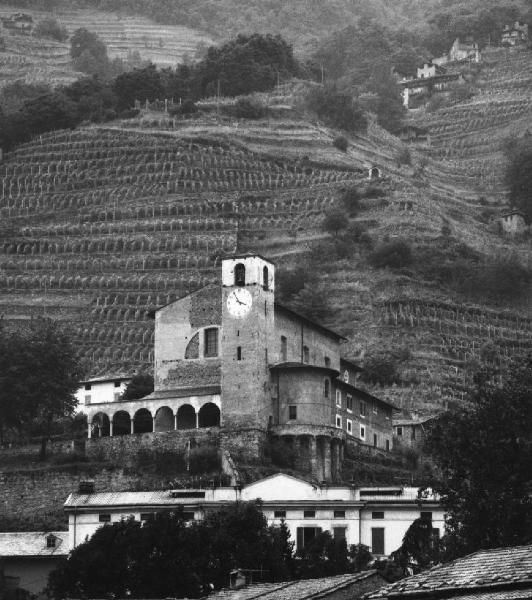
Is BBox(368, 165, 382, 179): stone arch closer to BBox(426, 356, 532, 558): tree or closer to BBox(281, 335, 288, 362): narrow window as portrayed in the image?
BBox(281, 335, 288, 362): narrow window

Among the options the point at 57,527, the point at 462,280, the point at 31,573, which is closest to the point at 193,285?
the point at 462,280

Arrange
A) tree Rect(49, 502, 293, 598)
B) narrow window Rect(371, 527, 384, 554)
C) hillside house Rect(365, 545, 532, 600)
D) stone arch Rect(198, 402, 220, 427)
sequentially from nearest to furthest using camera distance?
hillside house Rect(365, 545, 532, 600) < tree Rect(49, 502, 293, 598) < narrow window Rect(371, 527, 384, 554) < stone arch Rect(198, 402, 220, 427)

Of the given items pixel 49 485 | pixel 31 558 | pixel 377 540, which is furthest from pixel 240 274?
pixel 31 558

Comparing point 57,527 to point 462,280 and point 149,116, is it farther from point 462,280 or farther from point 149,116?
point 149,116

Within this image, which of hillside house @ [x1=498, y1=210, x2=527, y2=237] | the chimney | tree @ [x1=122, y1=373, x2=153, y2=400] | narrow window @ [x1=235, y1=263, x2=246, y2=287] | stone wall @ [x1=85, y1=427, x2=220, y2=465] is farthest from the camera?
hillside house @ [x1=498, y1=210, x2=527, y2=237]

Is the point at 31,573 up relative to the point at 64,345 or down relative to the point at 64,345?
down

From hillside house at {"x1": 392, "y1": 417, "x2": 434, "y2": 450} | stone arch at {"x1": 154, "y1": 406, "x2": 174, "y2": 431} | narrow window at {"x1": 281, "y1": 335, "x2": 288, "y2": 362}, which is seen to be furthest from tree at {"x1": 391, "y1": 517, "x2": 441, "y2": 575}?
hillside house at {"x1": 392, "y1": 417, "x2": 434, "y2": 450}

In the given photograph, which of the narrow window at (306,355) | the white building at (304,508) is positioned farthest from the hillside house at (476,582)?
the narrow window at (306,355)

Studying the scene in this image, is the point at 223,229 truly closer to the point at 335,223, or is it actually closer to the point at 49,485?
the point at 335,223
